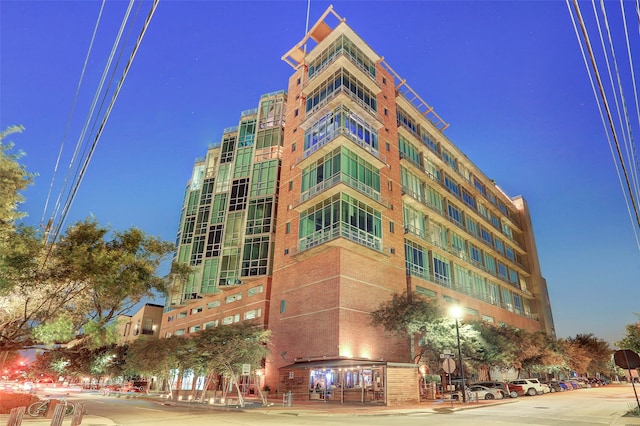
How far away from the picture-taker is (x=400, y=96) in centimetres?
4766

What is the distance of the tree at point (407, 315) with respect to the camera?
30438 millimetres

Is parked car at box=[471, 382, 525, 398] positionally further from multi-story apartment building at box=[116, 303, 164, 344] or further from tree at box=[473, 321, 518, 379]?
multi-story apartment building at box=[116, 303, 164, 344]

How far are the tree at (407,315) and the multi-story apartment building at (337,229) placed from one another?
1347mm

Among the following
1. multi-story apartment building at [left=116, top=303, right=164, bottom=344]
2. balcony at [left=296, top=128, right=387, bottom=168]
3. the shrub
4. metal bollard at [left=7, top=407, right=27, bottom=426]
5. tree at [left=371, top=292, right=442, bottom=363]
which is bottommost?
the shrub

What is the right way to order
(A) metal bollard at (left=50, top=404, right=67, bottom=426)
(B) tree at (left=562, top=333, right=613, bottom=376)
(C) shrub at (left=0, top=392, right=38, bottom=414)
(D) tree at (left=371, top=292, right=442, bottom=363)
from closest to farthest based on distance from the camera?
(A) metal bollard at (left=50, top=404, right=67, bottom=426) → (C) shrub at (left=0, top=392, right=38, bottom=414) → (D) tree at (left=371, top=292, right=442, bottom=363) → (B) tree at (left=562, top=333, right=613, bottom=376)

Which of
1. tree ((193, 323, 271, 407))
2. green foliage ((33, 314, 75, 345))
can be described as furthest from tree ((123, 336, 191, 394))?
green foliage ((33, 314, 75, 345))

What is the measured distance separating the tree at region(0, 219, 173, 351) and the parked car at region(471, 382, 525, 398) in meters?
29.6

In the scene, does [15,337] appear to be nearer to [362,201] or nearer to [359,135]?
[362,201]

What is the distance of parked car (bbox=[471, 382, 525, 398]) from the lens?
33047 millimetres

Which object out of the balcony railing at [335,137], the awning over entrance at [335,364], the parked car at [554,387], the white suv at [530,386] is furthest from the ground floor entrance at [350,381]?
the parked car at [554,387]

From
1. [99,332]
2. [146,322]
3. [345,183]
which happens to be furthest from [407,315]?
[146,322]

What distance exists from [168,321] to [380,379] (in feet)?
159

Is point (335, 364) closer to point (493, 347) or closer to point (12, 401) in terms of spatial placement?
point (493, 347)

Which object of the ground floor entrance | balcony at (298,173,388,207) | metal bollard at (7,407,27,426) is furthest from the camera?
balcony at (298,173,388,207)
